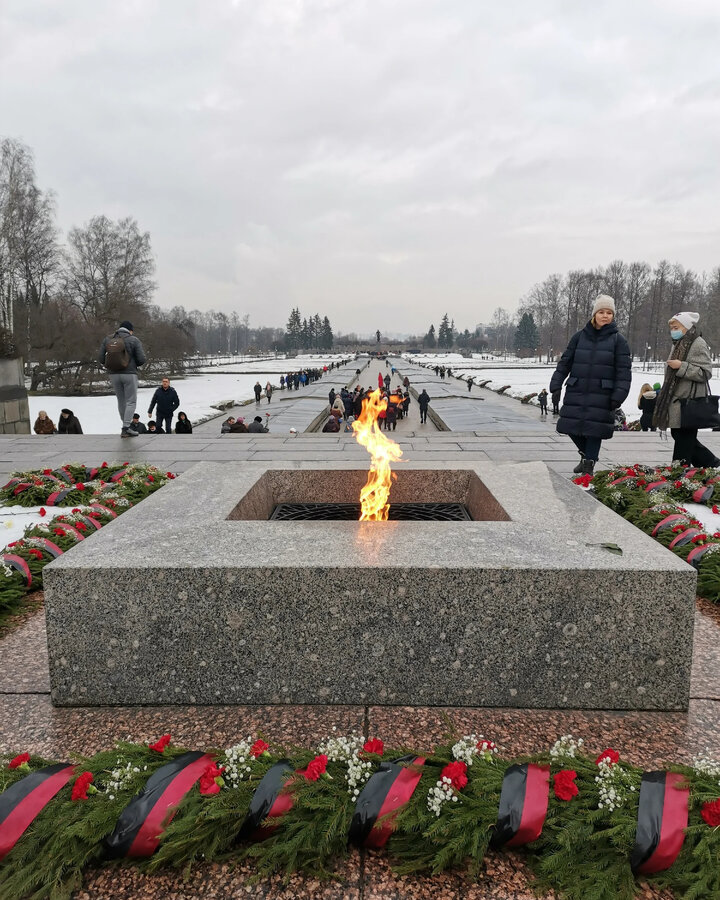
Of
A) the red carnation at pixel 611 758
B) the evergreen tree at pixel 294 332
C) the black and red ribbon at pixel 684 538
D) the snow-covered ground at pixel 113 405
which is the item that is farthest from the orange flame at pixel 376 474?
the evergreen tree at pixel 294 332

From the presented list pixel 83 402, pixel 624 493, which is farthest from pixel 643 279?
pixel 624 493

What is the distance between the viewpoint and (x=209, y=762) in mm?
1887

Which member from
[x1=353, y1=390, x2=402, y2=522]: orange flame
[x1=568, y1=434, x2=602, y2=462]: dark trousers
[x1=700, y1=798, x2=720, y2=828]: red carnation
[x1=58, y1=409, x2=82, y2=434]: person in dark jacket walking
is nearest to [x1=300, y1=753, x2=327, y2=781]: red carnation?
[x1=700, y1=798, x2=720, y2=828]: red carnation

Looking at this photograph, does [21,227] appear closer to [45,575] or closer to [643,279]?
[45,575]

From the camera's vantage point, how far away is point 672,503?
456 centimetres

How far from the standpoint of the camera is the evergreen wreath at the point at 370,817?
1.62 meters

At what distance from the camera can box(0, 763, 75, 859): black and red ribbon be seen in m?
1.68

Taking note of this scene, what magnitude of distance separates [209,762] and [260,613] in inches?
22.6

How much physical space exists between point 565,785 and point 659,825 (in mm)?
255

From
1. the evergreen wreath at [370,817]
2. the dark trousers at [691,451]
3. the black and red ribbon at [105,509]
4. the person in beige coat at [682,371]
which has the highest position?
the person in beige coat at [682,371]

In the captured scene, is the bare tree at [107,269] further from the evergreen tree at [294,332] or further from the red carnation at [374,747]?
the evergreen tree at [294,332]

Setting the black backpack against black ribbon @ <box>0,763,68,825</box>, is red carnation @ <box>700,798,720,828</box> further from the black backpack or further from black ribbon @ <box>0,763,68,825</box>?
the black backpack

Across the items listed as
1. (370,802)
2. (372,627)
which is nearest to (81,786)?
(370,802)

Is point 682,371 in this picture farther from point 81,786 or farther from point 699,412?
point 81,786
